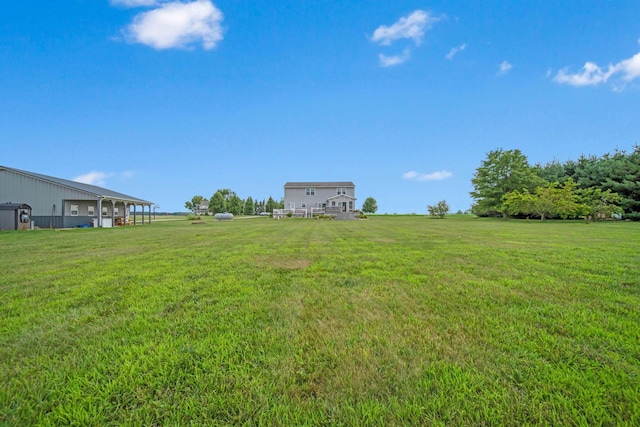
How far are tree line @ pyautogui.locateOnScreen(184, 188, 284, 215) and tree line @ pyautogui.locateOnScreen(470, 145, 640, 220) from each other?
4619cm

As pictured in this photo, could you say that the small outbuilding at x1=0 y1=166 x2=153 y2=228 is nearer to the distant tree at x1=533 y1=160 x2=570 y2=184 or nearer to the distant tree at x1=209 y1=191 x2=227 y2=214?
the distant tree at x1=209 y1=191 x2=227 y2=214

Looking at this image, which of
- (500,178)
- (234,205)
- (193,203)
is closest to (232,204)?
(234,205)

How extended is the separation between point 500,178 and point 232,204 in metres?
57.7

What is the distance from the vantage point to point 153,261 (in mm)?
6184

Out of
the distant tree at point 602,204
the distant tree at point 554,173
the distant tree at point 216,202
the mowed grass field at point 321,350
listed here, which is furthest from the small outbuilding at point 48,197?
the distant tree at point 554,173

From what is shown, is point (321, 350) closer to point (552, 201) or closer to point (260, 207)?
point (552, 201)

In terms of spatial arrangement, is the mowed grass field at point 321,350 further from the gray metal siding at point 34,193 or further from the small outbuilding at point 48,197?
the gray metal siding at point 34,193

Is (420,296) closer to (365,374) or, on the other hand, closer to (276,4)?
(365,374)

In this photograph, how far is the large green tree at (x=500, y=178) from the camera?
33.7 m

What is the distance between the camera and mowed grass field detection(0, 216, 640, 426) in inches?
59.8

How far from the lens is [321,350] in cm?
220

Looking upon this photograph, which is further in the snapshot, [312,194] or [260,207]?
[260,207]

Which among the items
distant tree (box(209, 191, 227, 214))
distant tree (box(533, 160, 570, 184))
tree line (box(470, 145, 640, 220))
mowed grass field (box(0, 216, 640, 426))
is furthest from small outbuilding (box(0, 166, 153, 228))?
distant tree (box(533, 160, 570, 184))

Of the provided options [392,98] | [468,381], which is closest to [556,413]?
[468,381]
